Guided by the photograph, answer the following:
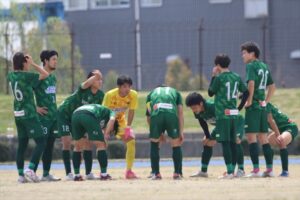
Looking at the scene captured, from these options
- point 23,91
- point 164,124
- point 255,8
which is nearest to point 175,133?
point 164,124

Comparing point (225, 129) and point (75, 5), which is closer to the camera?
point (225, 129)

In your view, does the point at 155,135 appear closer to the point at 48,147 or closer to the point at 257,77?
the point at 48,147

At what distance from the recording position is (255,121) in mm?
17094

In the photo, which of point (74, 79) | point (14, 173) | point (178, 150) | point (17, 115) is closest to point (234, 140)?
point (178, 150)

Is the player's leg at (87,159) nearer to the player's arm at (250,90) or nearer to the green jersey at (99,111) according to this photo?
the green jersey at (99,111)

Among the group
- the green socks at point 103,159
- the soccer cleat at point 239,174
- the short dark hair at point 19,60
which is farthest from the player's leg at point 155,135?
the short dark hair at point 19,60

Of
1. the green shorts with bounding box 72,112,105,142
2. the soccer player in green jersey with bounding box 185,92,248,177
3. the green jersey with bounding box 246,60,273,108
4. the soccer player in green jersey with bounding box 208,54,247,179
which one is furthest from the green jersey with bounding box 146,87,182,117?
the green jersey with bounding box 246,60,273,108

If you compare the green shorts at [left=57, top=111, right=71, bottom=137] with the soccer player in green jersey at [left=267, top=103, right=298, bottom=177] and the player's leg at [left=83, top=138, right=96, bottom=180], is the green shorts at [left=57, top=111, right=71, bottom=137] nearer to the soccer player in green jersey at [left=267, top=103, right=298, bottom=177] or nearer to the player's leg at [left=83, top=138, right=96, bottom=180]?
the player's leg at [left=83, top=138, right=96, bottom=180]

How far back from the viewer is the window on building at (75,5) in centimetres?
5628

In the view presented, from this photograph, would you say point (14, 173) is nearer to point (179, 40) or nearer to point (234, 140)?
point (234, 140)

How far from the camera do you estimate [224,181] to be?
1585 cm

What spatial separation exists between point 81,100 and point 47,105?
62 centimetres

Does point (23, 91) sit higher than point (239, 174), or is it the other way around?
point (23, 91)

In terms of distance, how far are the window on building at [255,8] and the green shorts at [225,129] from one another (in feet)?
114
